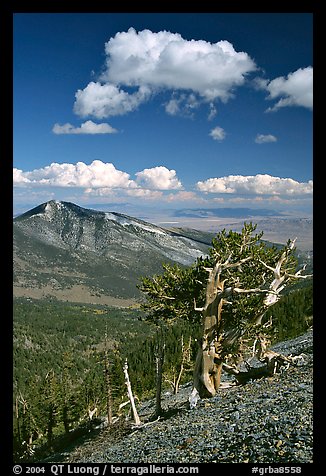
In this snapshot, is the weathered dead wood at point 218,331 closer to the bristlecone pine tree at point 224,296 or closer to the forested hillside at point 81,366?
the bristlecone pine tree at point 224,296

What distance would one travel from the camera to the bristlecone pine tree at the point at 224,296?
43.8ft

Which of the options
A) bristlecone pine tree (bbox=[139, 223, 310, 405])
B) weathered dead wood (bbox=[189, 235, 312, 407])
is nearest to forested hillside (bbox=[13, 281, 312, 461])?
bristlecone pine tree (bbox=[139, 223, 310, 405])

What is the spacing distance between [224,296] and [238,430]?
16.2ft

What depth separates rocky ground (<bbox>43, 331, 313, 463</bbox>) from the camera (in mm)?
7246

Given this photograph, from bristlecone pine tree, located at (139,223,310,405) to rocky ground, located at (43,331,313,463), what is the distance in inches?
42.5

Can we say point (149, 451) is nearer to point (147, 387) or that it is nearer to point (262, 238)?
point (262, 238)

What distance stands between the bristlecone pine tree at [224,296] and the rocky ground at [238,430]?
3.54ft

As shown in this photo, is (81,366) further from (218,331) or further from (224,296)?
(224,296)

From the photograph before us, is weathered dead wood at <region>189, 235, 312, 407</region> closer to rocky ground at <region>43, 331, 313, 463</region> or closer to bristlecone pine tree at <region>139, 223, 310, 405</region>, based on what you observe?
bristlecone pine tree at <region>139, 223, 310, 405</region>

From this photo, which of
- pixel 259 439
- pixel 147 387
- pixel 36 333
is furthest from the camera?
pixel 36 333
